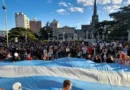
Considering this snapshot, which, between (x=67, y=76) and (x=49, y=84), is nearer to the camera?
(x=49, y=84)

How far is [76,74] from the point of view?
7508 millimetres

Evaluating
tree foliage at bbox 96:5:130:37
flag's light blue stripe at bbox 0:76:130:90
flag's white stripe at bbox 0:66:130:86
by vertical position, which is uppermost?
tree foliage at bbox 96:5:130:37

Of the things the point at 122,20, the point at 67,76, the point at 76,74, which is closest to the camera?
the point at 67,76

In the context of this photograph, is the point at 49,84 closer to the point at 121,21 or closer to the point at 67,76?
the point at 67,76

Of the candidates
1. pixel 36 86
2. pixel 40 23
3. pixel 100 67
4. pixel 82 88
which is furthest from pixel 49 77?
pixel 40 23

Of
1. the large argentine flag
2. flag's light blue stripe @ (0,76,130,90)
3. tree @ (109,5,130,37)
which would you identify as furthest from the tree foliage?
flag's light blue stripe @ (0,76,130,90)

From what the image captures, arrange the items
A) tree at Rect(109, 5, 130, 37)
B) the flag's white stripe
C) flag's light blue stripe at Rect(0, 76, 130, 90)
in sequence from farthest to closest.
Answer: tree at Rect(109, 5, 130, 37) < the flag's white stripe < flag's light blue stripe at Rect(0, 76, 130, 90)

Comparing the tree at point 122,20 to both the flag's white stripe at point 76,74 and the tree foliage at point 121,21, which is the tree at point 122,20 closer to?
the tree foliage at point 121,21

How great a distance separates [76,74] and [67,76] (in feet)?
1.14

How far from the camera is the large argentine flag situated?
22.9ft

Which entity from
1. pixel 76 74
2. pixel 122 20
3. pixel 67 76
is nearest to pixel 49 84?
pixel 67 76

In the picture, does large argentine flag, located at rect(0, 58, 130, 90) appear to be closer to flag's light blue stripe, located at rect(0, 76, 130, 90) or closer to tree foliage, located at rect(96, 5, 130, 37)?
flag's light blue stripe, located at rect(0, 76, 130, 90)

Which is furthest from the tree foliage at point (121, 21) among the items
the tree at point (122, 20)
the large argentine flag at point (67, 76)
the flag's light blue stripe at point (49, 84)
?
the flag's light blue stripe at point (49, 84)

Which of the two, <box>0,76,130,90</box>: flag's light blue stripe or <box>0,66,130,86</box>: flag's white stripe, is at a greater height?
<box>0,66,130,86</box>: flag's white stripe
